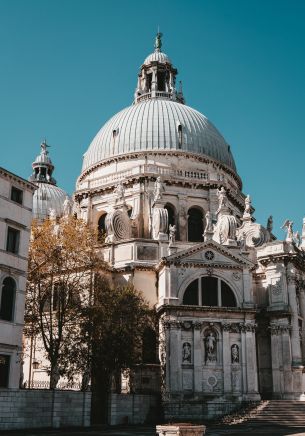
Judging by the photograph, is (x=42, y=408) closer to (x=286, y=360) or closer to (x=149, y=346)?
(x=149, y=346)

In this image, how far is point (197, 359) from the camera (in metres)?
41.9

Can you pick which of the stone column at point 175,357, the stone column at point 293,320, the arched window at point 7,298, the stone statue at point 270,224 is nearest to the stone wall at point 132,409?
the stone column at point 175,357

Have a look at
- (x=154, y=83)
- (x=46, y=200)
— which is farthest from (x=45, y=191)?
(x=154, y=83)

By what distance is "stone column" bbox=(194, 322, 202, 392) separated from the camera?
1628 inches

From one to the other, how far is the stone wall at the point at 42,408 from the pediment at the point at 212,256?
45.6ft

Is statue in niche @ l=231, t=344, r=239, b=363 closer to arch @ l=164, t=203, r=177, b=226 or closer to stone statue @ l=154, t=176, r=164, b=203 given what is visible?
stone statue @ l=154, t=176, r=164, b=203

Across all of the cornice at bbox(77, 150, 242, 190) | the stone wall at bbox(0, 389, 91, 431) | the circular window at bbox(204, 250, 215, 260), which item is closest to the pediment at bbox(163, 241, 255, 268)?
the circular window at bbox(204, 250, 215, 260)

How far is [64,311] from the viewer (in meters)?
36.6

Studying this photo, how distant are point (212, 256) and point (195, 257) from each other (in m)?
1.36

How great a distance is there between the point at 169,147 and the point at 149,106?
22.2ft

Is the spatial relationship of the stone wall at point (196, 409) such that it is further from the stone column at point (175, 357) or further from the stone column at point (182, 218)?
the stone column at point (182, 218)

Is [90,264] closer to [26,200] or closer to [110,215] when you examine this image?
[26,200]

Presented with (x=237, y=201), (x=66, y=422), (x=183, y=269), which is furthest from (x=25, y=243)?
(x=237, y=201)

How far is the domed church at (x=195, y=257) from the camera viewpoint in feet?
138
